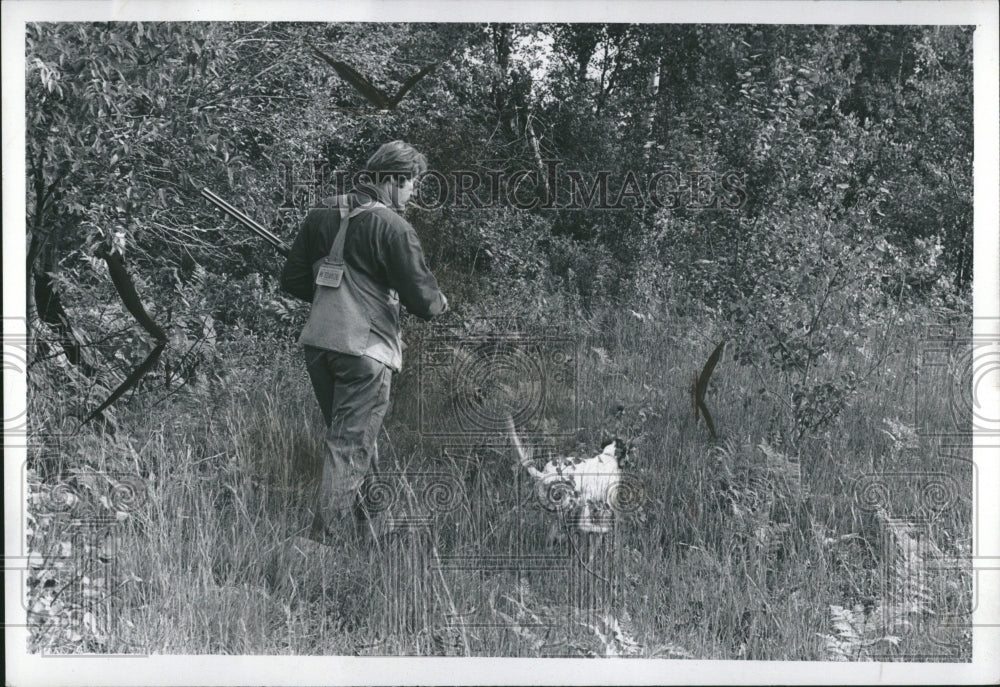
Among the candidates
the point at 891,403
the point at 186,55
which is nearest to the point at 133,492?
the point at 186,55

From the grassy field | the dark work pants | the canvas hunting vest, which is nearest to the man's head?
the canvas hunting vest

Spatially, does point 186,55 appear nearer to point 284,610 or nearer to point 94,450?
point 94,450

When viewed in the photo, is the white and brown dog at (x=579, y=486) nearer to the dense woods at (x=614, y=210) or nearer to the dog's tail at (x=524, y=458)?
the dog's tail at (x=524, y=458)

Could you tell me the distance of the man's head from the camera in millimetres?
4559

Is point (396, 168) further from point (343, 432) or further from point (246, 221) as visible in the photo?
point (343, 432)

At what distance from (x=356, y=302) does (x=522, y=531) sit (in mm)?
1242

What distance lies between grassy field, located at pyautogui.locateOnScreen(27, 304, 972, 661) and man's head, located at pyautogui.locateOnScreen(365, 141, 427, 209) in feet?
2.15

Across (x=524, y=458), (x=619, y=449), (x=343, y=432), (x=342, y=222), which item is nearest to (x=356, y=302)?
(x=342, y=222)

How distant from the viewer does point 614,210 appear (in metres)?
4.60

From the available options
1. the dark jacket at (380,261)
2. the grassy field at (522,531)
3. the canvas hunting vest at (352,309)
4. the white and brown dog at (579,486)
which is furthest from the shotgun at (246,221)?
the white and brown dog at (579,486)

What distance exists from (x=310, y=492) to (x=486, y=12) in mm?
2284

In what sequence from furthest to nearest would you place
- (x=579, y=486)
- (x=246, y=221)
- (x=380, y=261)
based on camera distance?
(x=246, y=221)
(x=579, y=486)
(x=380, y=261)

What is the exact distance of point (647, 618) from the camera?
4508 mm

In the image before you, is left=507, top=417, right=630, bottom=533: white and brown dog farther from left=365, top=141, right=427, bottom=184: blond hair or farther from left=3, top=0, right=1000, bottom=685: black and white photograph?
left=365, top=141, right=427, bottom=184: blond hair
